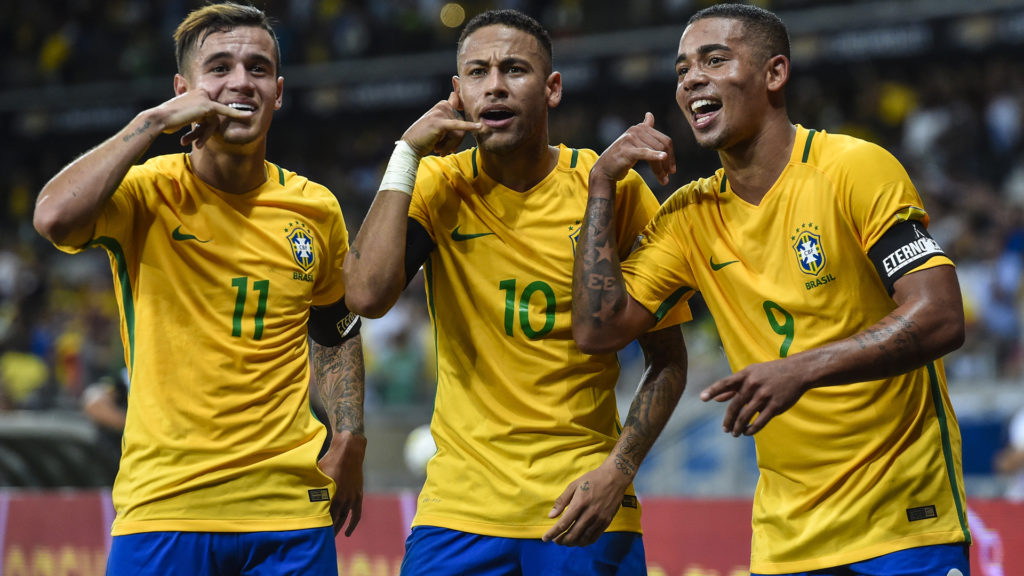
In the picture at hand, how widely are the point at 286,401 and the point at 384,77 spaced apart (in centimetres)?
1693

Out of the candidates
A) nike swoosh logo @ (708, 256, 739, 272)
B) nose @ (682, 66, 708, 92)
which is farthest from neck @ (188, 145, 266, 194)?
nike swoosh logo @ (708, 256, 739, 272)

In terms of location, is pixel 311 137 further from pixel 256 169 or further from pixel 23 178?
pixel 256 169

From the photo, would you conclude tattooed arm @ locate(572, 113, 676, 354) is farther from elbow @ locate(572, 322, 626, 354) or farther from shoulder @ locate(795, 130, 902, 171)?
shoulder @ locate(795, 130, 902, 171)

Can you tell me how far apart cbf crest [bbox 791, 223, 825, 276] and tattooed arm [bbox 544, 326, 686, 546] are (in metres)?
0.64

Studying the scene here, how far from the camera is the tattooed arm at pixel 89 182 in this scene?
137 inches

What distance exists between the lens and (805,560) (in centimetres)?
346

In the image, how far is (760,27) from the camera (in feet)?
12.6

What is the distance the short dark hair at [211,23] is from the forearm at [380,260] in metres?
0.70

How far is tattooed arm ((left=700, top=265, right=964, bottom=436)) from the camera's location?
10.1 ft

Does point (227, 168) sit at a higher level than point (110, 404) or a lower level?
higher

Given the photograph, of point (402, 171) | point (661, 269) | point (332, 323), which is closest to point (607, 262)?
point (661, 269)

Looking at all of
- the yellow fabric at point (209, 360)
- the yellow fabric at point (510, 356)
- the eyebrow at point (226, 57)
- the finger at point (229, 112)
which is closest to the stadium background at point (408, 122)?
the eyebrow at point (226, 57)

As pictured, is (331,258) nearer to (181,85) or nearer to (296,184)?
(296,184)

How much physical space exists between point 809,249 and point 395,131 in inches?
698
